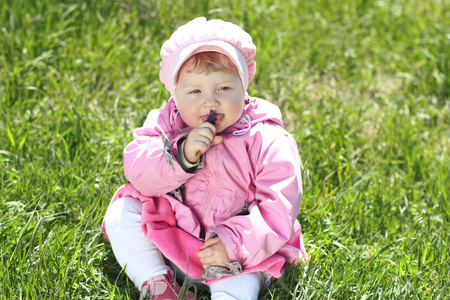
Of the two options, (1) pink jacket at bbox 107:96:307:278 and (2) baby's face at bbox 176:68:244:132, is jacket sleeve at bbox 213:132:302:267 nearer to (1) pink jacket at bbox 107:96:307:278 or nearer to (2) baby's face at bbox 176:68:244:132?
(1) pink jacket at bbox 107:96:307:278

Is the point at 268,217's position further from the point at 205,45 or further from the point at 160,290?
the point at 205,45

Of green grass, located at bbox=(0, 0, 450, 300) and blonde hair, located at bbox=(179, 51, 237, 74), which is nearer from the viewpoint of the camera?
blonde hair, located at bbox=(179, 51, 237, 74)

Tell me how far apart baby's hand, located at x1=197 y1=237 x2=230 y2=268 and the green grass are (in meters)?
0.27

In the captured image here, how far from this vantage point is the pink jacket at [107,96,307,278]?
94.7 inches

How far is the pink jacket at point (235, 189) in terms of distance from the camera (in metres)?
2.41

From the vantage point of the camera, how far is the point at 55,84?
3.72m

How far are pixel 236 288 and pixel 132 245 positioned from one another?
20.1 inches

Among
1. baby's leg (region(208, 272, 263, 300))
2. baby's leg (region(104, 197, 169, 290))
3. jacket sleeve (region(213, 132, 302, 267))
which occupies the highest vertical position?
jacket sleeve (region(213, 132, 302, 267))

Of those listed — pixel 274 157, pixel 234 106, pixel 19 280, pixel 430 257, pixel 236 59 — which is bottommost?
pixel 430 257

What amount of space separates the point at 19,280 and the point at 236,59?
1.30 metres

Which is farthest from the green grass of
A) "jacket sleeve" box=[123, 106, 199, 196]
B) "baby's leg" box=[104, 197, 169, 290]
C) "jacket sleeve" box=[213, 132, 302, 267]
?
"jacket sleeve" box=[123, 106, 199, 196]

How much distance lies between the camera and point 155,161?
248 cm

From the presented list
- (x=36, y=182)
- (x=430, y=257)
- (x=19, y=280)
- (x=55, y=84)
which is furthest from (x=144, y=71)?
(x=430, y=257)

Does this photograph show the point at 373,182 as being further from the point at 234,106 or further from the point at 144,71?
the point at 144,71
